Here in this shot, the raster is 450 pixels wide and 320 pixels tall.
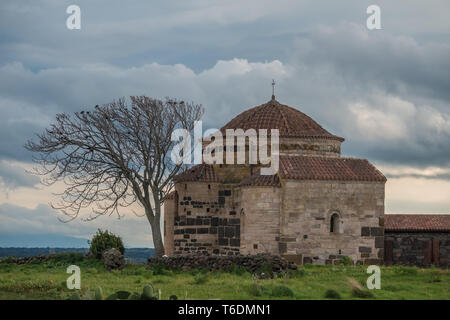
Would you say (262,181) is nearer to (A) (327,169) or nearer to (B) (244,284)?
(A) (327,169)

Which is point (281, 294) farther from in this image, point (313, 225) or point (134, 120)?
point (134, 120)

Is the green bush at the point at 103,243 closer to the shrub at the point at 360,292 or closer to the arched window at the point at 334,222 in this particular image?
the arched window at the point at 334,222

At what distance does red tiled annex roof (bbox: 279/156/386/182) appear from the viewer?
96.4 ft

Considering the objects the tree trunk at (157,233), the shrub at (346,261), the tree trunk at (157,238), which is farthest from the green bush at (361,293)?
the tree trunk at (157,238)

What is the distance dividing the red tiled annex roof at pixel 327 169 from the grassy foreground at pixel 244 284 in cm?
431

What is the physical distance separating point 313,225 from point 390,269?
4796 mm

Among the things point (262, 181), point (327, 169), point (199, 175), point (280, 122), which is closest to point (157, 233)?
point (199, 175)

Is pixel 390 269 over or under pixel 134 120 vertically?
under

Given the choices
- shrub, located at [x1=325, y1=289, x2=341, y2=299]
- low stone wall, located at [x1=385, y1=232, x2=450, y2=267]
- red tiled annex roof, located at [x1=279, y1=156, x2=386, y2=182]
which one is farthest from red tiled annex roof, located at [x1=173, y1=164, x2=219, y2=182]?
shrub, located at [x1=325, y1=289, x2=341, y2=299]

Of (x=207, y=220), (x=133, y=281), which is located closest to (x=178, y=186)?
(x=207, y=220)

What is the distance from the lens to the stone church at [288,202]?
94.8 ft

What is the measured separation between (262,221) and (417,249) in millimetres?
7956

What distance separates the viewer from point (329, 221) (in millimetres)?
29406

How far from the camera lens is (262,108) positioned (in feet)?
108
